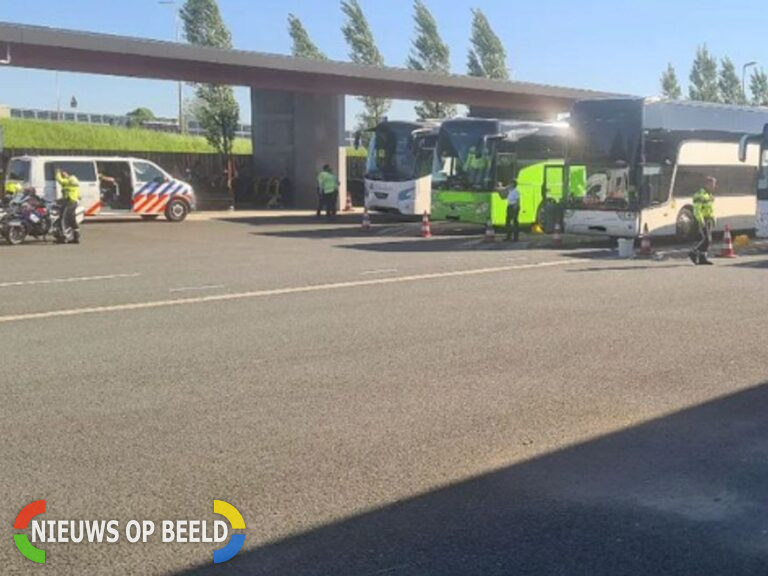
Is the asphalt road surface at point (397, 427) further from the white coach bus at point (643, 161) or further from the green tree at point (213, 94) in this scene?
the green tree at point (213, 94)

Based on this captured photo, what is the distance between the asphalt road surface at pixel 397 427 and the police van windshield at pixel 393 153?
56.1 feet

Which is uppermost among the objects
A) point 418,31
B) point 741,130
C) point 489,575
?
point 418,31

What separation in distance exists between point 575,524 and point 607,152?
17133mm

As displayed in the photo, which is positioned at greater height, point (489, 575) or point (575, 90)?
point (575, 90)

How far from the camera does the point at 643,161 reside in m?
20.1

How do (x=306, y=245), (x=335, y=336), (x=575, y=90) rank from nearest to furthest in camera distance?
(x=335, y=336) → (x=306, y=245) → (x=575, y=90)

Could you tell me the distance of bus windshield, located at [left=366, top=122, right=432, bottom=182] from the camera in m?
29.7

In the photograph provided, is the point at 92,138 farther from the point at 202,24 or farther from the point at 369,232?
the point at 369,232

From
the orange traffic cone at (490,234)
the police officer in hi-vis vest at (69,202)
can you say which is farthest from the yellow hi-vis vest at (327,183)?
the police officer in hi-vis vest at (69,202)

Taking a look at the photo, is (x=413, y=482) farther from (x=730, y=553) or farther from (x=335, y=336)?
(x=335, y=336)

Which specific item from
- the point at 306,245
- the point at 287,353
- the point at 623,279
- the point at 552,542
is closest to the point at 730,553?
the point at 552,542

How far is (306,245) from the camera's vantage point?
70.9 ft

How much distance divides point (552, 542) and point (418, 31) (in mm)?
69851

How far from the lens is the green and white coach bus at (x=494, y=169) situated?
2456 cm
